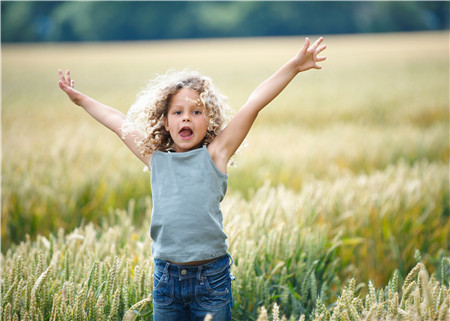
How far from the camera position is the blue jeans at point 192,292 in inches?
59.4

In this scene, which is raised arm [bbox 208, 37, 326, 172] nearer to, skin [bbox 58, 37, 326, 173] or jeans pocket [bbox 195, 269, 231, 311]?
skin [bbox 58, 37, 326, 173]

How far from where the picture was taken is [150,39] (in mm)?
45062

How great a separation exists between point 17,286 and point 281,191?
67.3 inches

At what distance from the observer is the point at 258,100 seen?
1528 millimetres

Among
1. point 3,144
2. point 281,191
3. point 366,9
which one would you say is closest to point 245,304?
point 281,191

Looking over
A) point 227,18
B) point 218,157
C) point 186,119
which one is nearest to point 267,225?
point 218,157

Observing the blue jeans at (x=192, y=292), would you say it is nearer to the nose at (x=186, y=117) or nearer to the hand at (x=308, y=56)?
the nose at (x=186, y=117)

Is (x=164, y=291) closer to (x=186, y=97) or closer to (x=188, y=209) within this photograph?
(x=188, y=209)

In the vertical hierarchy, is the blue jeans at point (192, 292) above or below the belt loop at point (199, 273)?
below

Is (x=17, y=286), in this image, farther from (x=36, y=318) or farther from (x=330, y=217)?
(x=330, y=217)

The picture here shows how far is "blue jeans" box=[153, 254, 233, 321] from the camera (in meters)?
1.51

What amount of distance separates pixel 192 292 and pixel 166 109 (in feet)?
2.14

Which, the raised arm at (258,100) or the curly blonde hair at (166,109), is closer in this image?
the raised arm at (258,100)

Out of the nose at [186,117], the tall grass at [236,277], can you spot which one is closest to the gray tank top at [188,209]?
the nose at [186,117]
